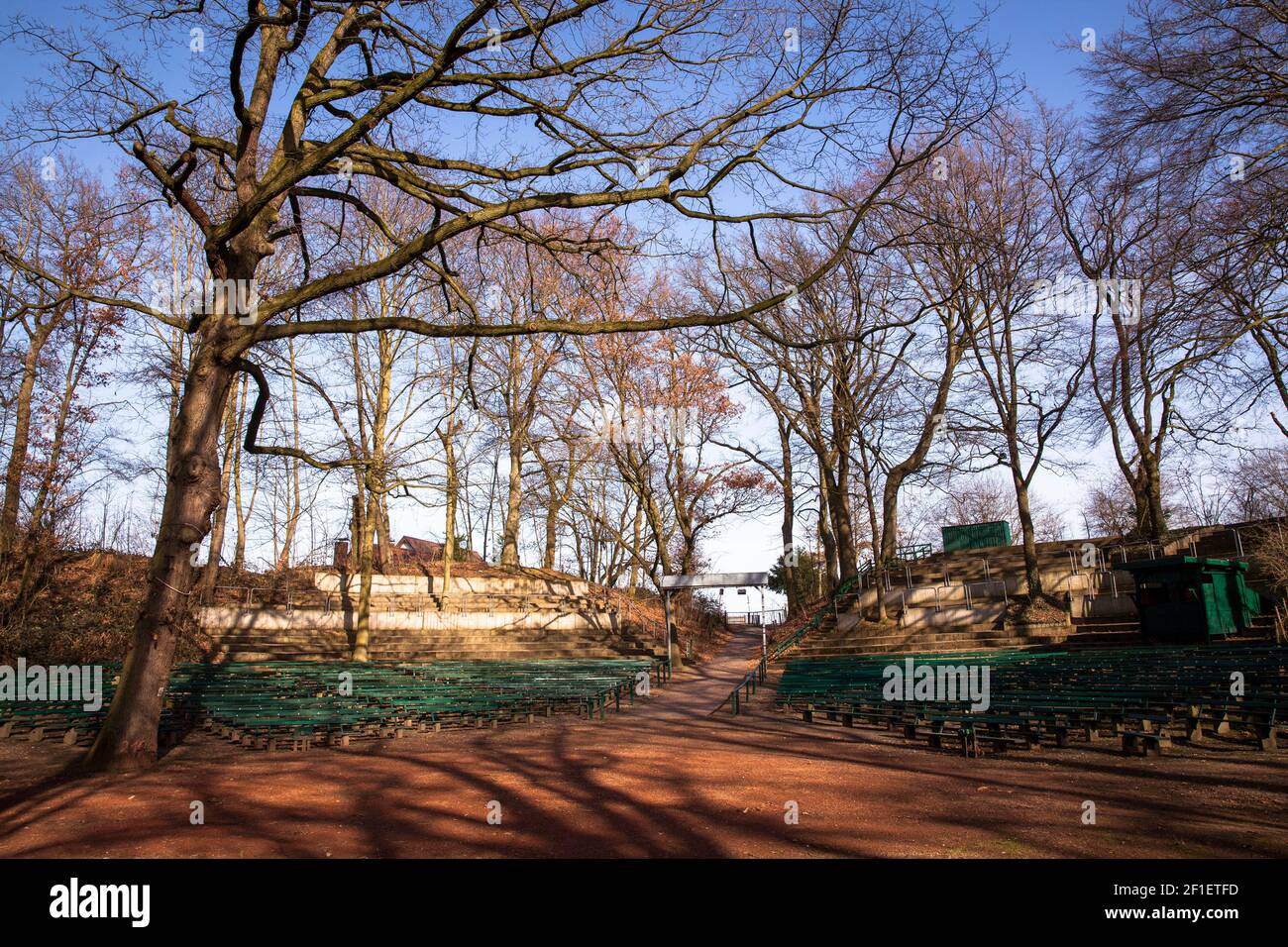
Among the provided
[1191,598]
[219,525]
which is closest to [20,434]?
[219,525]

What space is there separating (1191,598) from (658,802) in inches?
619

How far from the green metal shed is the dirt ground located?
8.62m

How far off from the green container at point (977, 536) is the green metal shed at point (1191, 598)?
19454 millimetres

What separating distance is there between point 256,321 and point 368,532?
12.0m

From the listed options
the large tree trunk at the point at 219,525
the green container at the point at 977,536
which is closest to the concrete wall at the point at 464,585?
the large tree trunk at the point at 219,525

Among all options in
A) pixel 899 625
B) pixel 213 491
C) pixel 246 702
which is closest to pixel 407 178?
pixel 213 491

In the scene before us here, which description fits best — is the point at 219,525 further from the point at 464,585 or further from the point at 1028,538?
the point at 1028,538

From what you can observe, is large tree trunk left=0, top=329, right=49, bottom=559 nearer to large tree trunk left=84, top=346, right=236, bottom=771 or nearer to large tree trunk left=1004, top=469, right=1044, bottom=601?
large tree trunk left=84, top=346, right=236, bottom=771

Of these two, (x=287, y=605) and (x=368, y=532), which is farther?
(x=287, y=605)

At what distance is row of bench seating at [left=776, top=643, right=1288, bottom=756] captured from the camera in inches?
408

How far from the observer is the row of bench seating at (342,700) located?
13367 mm

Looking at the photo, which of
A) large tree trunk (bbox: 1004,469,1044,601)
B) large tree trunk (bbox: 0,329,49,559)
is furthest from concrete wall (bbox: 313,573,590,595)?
large tree trunk (bbox: 1004,469,1044,601)

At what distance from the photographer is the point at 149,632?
355 inches
